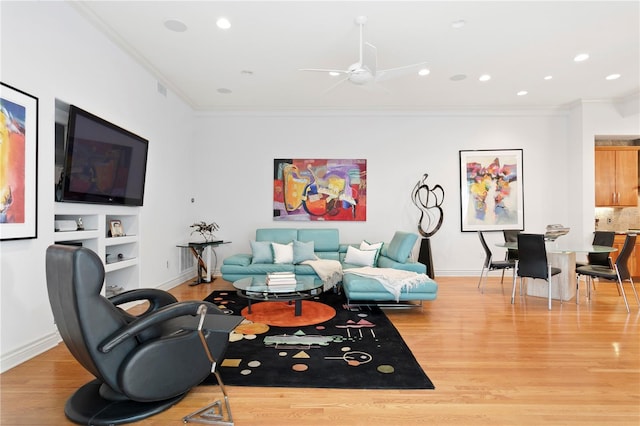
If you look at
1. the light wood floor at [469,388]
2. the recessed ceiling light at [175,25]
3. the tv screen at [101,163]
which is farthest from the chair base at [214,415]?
the recessed ceiling light at [175,25]

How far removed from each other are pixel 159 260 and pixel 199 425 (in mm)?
3503

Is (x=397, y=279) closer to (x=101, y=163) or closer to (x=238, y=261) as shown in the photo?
(x=238, y=261)

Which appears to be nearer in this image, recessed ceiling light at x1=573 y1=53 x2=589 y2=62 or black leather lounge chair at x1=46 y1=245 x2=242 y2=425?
black leather lounge chair at x1=46 y1=245 x2=242 y2=425

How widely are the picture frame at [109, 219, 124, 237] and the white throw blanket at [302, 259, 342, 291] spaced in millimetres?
2538

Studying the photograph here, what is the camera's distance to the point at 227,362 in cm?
258

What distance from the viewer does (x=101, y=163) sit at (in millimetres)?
3477

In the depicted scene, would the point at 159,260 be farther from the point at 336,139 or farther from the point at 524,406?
the point at 524,406

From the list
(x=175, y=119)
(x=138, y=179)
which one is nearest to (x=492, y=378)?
(x=138, y=179)

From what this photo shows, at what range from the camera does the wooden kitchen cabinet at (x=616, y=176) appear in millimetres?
5918

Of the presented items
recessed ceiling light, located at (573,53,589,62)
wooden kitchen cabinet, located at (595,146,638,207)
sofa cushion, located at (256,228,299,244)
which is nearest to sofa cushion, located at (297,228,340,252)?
sofa cushion, located at (256,228,299,244)

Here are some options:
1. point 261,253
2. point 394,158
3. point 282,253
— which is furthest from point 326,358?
point 394,158

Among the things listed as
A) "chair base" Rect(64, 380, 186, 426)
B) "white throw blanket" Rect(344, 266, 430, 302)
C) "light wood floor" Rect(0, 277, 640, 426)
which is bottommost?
"light wood floor" Rect(0, 277, 640, 426)

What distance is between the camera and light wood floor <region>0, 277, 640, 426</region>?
1.91 metres

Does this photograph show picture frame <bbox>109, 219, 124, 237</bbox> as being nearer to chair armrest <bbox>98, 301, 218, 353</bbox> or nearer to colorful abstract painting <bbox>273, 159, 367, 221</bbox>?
chair armrest <bbox>98, 301, 218, 353</bbox>
